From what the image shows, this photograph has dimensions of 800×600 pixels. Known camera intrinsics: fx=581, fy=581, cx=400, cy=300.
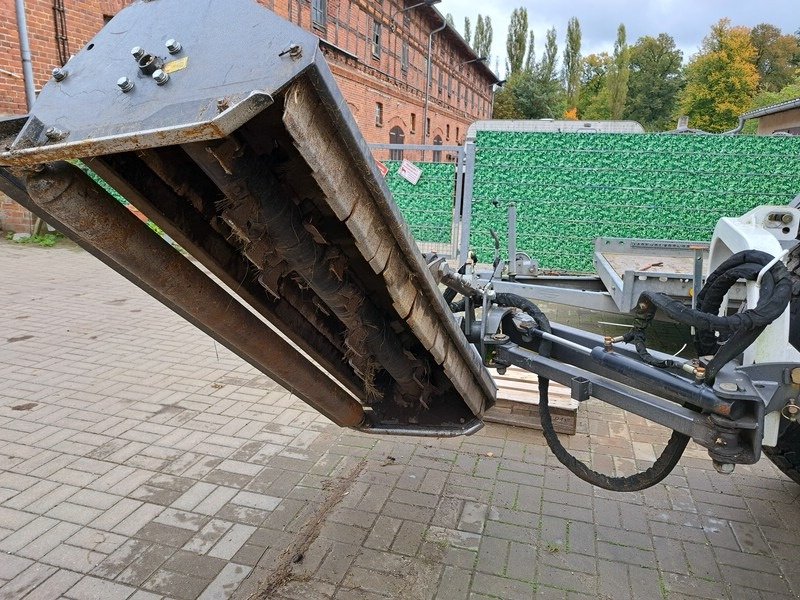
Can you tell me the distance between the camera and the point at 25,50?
1051 centimetres

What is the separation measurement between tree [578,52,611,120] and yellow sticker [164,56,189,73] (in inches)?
2230

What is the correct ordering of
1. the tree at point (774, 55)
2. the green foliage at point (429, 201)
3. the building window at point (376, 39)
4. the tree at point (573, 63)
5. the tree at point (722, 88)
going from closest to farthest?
the green foliage at point (429, 201), the building window at point (376, 39), the tree at point (722, 88), the tree at point (774, 55), the tree at point (573, 63)

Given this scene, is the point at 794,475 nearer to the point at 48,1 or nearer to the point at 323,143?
the point at 323,143

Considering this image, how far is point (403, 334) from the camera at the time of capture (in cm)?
254

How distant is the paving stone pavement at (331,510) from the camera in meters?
2.71

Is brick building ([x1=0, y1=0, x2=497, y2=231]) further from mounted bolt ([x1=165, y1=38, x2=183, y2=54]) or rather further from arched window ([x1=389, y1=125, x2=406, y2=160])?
mounted bolt ([x1=165, y1=38, x2=183, y2=54])

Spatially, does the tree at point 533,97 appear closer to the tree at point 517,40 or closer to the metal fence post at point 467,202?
the tree at point 517,40

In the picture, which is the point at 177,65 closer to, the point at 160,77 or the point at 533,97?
the point at 160,77

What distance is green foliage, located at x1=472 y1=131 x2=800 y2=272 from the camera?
8.49 meters

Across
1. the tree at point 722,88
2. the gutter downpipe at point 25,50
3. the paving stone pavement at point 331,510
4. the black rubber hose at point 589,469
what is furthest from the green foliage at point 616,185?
the tree at point 722,88

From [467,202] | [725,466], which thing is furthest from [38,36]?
[725,466]

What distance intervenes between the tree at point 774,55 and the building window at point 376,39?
1665 inches

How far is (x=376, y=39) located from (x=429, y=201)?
58.0 feet

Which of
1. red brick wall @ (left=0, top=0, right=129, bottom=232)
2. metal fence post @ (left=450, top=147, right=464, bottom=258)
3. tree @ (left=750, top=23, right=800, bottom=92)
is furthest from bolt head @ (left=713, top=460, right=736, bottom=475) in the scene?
tree @ (left=750, top=23, right=800, bottom=92)
